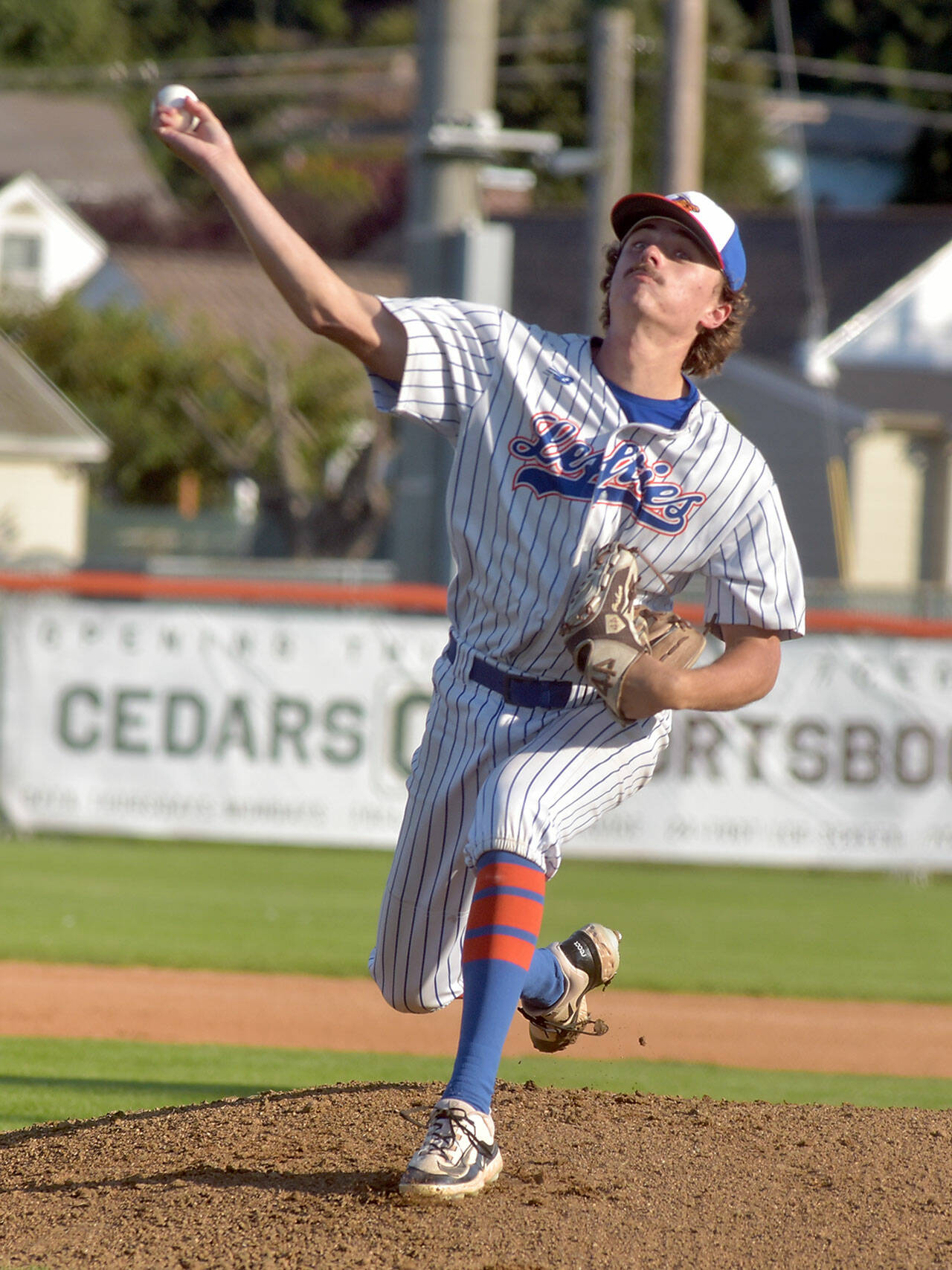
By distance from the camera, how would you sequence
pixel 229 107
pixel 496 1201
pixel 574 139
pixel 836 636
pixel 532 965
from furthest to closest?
pixel 229 107 < pixel 574 139 < pixel 836 636 < pixel 532 965 < pixel 496 1201

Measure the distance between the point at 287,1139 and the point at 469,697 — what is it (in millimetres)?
1132

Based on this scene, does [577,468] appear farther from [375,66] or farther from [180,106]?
[375,66]

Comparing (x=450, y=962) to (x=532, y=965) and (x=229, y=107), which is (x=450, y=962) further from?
(x=229, y=107)

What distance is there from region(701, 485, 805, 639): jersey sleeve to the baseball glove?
21cm

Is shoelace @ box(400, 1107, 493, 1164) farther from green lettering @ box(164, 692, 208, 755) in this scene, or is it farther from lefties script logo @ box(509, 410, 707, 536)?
green lettering @ box(164, 692, 208, 755)

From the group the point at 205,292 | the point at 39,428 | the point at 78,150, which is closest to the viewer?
the point at 39,428

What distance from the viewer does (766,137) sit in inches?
2069

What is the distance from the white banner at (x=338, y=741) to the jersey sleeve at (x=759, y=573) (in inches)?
270

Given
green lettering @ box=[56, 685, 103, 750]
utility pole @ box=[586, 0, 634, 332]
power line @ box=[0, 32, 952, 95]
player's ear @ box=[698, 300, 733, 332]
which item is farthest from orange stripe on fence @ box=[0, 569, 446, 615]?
power line @ box=[0, 32, 952, 95]

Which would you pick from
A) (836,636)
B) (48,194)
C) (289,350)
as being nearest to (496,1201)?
(836,636)

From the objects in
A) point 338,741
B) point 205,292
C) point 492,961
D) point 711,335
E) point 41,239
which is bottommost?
point 338,741

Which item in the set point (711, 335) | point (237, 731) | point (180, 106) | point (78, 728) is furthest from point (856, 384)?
point (180, 106)

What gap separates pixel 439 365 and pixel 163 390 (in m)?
30.7

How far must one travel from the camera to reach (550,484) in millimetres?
3521
